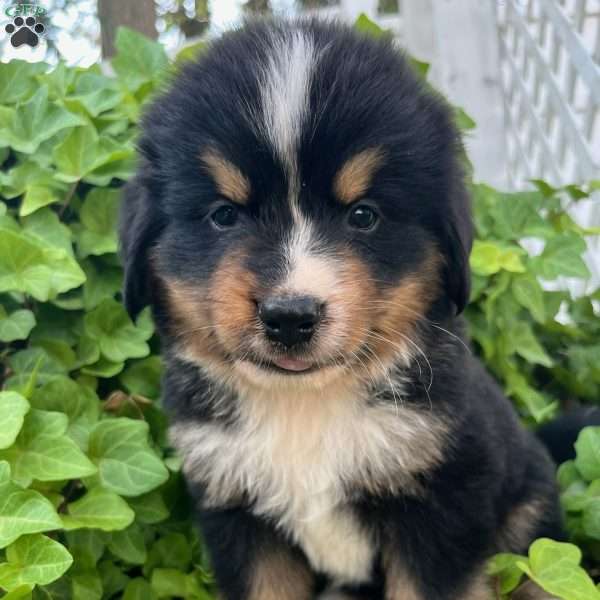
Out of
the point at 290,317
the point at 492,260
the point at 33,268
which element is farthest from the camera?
the point at 492,260

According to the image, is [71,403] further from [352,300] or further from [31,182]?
[352,300]

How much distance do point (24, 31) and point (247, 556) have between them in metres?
2.23

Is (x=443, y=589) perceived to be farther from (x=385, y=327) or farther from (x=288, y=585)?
(x=385, y=327)

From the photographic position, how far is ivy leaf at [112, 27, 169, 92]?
3668 millimetres

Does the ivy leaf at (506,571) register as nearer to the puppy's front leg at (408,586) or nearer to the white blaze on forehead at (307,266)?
the puppy's front leg at (408,586)

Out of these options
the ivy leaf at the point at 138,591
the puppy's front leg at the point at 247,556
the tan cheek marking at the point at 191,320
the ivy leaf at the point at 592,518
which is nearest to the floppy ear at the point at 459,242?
the tan cheek marking at the point at 191,320

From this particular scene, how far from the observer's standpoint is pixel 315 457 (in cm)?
249

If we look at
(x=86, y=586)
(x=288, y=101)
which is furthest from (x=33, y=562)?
(x=288, y=101)

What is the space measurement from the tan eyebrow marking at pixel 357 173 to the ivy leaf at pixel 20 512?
110 cm

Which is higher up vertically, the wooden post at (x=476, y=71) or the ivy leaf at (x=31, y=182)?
the ivy leaf at (x=31, y=182)

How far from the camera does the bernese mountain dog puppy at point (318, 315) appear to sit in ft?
7.16

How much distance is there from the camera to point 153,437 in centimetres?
312

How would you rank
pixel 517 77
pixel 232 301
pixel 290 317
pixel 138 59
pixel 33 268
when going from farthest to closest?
pixel 517 77 → pixel 138 59 → pixel 33 268 → pixel 232 301 → pixel 290 317

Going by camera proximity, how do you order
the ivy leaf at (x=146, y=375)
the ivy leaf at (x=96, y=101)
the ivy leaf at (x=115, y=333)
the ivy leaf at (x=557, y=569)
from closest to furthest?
1. the ivy leaf at (x=557, y=569)
2. the ivy leaf at (x=115, y=333)
3. the ivy leaf at (x=146, y=375)
4. the ivy leaf at (x=96, y=101)
